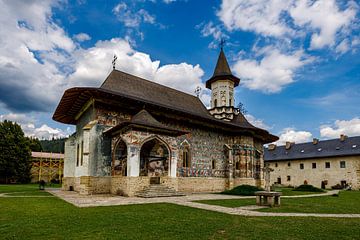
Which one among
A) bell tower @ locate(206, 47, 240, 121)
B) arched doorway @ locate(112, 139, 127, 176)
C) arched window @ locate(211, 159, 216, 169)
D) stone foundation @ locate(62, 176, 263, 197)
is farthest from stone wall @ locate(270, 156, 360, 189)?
arched doorway @ locate(112, 139, 127, 176)

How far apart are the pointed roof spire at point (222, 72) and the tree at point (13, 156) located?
930 inches

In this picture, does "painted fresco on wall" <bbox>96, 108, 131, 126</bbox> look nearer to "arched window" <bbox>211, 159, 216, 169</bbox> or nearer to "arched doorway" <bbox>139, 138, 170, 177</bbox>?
"arched doorway" <bbox>139, 138, 170, 177</bbox>

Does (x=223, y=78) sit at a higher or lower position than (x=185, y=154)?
higher

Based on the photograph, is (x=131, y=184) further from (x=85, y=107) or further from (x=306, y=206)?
(x=306, y=206)

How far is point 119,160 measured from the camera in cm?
1534

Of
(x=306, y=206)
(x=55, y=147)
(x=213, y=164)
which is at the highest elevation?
(x=55, y=147)

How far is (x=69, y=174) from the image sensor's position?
63.8 ft

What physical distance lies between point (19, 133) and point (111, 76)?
2289 centimetres

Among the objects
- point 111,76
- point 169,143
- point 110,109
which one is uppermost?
point 111,76

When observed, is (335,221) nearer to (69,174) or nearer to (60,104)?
(60,104)

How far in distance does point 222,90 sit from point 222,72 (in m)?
1.95

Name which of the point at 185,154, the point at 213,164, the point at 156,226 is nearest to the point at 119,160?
the point at 185,154

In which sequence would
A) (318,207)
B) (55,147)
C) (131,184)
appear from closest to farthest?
(318,207)
(131,184)
(55,147)

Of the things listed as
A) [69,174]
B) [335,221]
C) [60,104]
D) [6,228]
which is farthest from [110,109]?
[335,221]
